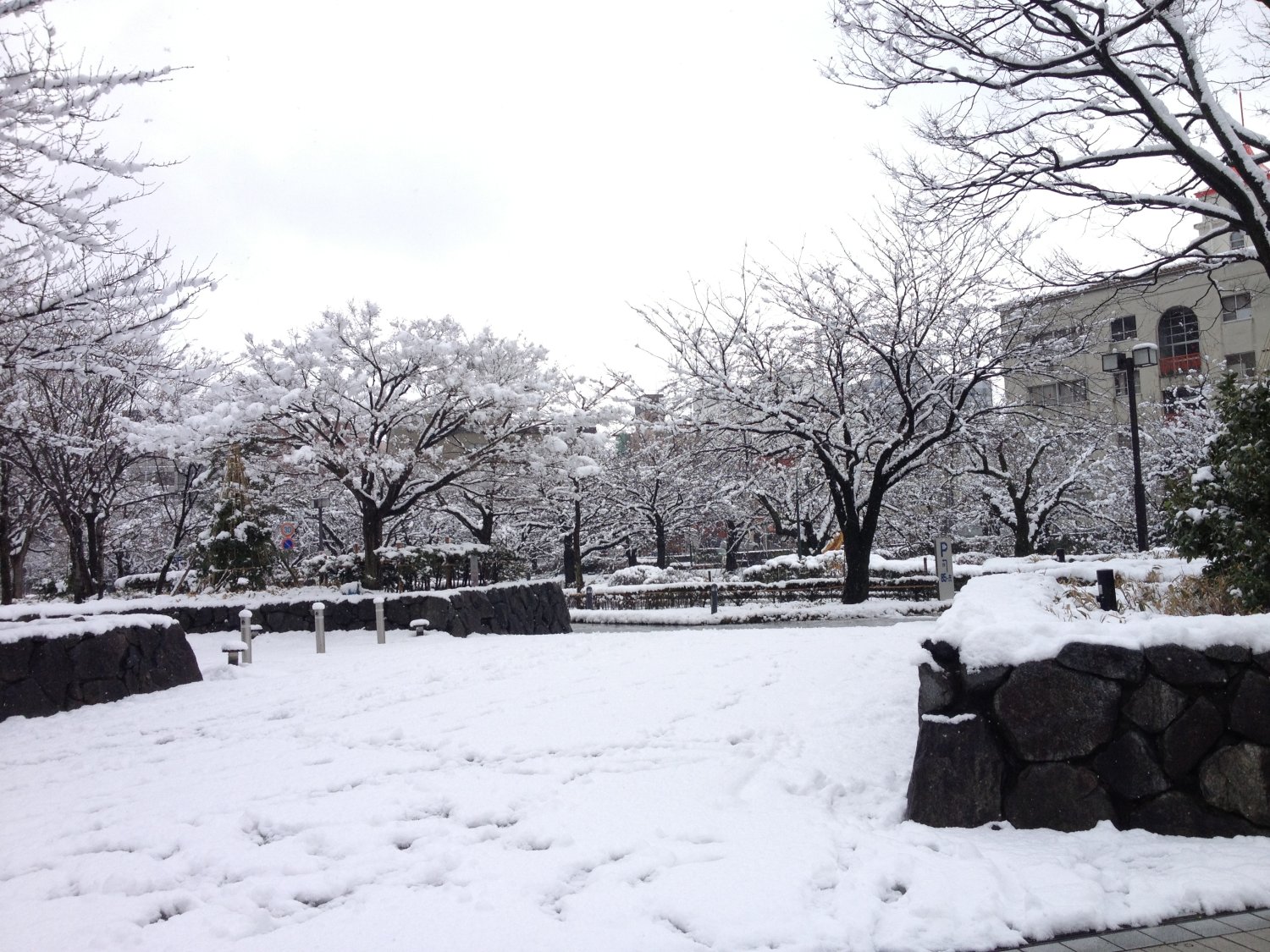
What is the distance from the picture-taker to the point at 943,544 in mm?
16406

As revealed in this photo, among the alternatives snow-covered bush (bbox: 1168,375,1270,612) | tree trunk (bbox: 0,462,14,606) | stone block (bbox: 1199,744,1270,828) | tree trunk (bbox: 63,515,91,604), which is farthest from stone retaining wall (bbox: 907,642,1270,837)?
tree trunk (bbox: 0,462,14,606)

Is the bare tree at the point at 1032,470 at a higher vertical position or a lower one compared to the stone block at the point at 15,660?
higher

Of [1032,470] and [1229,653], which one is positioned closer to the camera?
[1229,653]

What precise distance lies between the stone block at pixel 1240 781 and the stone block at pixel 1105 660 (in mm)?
539

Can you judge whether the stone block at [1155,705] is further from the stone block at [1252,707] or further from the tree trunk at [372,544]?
the tree trunk at [372,544]

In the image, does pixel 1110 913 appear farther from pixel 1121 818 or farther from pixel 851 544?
pixel 851 544

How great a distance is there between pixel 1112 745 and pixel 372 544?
14495 millimetres

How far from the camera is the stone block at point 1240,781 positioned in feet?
13.6

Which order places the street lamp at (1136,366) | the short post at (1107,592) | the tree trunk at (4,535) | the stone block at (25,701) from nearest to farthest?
the short post at (1107,592)
the stone block at (25,701)
the street lamp at (1136,366)
the tree trunk at (4,535)

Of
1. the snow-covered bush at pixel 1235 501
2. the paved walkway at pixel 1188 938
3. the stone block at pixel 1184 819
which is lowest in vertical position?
the paved walkway at pixel 1188 938

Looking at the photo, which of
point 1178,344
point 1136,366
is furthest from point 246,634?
point 1178,344

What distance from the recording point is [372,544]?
653 inches

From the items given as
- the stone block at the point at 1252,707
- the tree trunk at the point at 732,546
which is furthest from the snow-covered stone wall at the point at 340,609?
the tree trunk at the point at 732,546

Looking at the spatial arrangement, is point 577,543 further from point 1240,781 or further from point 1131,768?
point 1240,781
